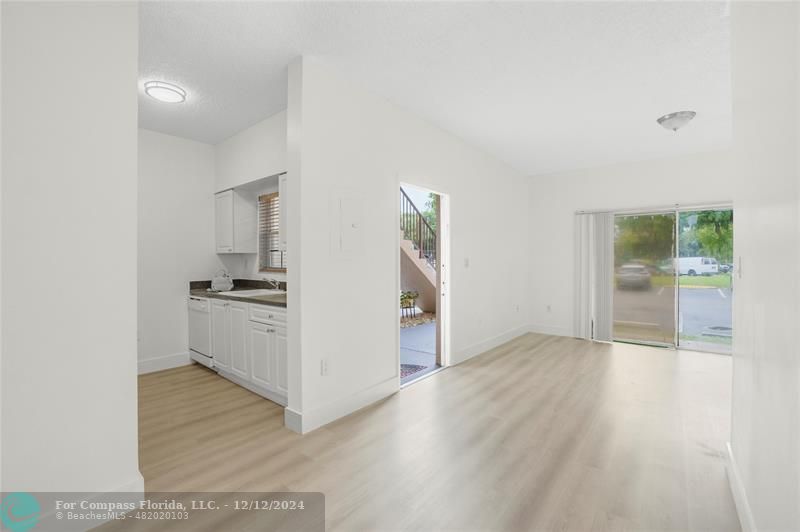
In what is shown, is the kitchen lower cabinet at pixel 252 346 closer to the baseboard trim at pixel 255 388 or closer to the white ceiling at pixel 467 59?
the baseboard trim at pixel 255 388

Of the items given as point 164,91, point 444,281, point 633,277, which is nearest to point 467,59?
point 444,281

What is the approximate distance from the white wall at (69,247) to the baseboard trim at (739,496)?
2941mm

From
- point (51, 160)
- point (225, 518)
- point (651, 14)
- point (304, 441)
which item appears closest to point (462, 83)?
point (651, 14)

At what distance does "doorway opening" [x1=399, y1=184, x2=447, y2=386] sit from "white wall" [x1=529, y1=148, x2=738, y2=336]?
1.91 meters

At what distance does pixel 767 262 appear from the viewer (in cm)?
135

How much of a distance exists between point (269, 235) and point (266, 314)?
159cm

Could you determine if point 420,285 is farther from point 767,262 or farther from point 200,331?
point 767,262

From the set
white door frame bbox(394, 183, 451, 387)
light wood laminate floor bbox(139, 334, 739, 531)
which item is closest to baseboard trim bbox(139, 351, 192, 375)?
light wood laminate floor bbox(139, 334, 739, 531)

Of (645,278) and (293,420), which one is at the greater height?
(645,278)

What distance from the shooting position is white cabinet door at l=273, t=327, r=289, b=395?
3090 millimetres

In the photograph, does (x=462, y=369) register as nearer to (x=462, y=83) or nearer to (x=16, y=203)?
(x=462, y=83)

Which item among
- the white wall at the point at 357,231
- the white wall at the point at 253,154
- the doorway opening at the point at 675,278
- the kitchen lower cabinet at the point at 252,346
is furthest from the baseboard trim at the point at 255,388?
the doorway opening at the point at 675,278

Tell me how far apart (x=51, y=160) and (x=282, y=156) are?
230cm

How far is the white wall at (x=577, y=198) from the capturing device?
196 inches
